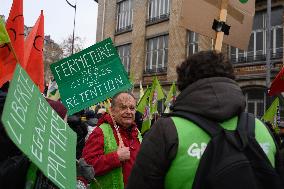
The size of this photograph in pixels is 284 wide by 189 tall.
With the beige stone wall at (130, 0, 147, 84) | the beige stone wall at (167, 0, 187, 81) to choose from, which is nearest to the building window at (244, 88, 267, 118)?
the beige stone wall at (167, 0, 187, 81)

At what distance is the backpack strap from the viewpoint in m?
1.86

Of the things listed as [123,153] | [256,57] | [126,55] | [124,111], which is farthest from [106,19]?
[123,153]

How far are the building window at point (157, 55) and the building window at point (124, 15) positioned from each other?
2316 mm

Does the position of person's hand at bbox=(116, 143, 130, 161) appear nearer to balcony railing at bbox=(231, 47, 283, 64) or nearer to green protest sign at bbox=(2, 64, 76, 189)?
green protest sign at bbox=(2, 64, 76, 189)

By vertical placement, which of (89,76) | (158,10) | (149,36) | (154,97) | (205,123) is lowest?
(205,123)

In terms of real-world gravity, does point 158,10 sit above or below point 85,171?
above

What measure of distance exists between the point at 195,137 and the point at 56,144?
0.61m

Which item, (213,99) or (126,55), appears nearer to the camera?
(213,99)

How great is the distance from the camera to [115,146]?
322cm

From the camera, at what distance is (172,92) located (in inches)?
448

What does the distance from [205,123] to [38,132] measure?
0.74 meters

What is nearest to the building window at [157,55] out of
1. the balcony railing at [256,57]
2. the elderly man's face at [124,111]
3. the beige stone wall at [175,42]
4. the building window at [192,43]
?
the beige stone wall at [175,42]

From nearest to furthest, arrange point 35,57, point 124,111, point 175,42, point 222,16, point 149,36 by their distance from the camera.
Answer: point 124,111
point 222,16
point 35,57
point 175,42
point 149,36

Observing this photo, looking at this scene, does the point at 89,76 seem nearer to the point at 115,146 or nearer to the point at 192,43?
the point at 115,146
